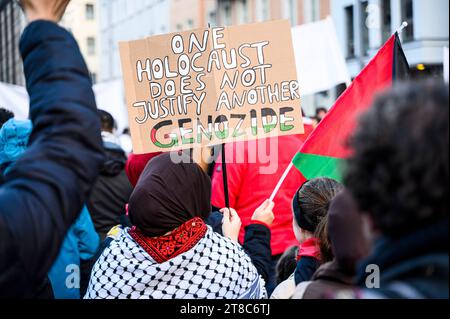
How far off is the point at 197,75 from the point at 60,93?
2.73m

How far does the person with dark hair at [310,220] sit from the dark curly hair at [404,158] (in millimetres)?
1978

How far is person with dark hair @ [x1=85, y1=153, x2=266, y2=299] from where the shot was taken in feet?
11.2

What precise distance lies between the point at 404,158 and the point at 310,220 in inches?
92.5

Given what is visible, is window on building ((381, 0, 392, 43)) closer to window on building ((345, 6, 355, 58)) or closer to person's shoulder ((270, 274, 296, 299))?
window on building ((345, 6, 355, 58))

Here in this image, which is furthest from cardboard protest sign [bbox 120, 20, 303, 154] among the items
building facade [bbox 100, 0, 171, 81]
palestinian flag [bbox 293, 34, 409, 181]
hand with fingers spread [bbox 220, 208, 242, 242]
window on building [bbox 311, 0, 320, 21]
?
building facade [bbox 100, 0, 171, 81]

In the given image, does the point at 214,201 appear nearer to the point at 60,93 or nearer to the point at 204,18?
the point at 60,93

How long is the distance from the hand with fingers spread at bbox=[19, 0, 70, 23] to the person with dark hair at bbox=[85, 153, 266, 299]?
1577 mm

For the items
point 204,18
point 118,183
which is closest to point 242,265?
point 118,183

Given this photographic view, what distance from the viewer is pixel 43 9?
2.03 meters

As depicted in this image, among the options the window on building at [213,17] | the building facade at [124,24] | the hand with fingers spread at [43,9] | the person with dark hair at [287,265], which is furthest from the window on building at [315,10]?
the hand with fingers spread at [43,9]

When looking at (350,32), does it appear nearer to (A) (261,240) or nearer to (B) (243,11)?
(B) (243,11)

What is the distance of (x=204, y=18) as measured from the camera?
39625mm
